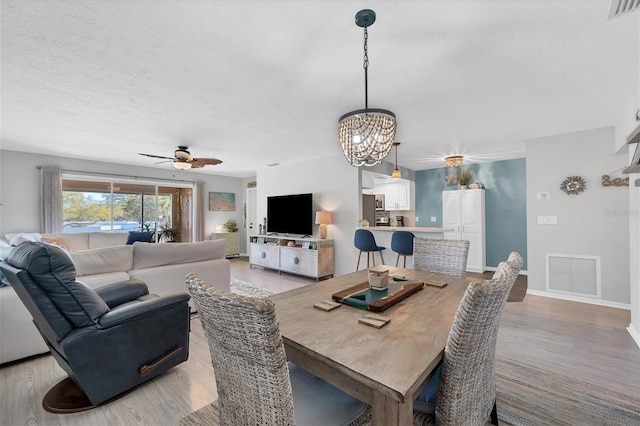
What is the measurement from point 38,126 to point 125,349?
12.1ft

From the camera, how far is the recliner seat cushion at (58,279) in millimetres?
1539

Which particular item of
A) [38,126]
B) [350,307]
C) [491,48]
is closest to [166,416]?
[350,307]

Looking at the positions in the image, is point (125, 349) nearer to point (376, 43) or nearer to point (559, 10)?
point (376, 43)

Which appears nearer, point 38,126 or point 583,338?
point 583,338

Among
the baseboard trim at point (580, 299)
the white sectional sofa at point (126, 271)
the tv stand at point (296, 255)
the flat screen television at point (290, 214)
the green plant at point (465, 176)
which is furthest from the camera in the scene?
the green plant at point (465, 176)

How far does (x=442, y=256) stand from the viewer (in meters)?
2.53

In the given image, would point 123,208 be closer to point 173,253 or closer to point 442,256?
point 173,253

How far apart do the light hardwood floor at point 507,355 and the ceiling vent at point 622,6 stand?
2.50 m

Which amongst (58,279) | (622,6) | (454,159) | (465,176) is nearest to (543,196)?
(454,159)

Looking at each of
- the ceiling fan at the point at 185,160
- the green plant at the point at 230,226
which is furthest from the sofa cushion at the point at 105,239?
the green plant at the point at 230,226

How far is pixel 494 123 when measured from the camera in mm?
3535

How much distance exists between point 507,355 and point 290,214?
4.48 metres

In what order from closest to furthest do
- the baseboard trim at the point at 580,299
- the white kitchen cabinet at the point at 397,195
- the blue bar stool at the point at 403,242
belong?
the baseboard trim at the point at 580,299 < the blue bar stool at the point at 403,242 < the white kitchen cabinet at the point at 397,195

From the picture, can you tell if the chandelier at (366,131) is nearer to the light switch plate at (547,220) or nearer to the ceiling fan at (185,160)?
the ceiling fan at (185,160)
